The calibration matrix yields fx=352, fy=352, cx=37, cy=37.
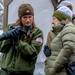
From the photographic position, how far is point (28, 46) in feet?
15.0

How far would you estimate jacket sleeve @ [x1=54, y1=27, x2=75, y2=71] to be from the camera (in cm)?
412

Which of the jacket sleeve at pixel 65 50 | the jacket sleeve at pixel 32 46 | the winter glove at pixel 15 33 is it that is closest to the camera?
the jacket sleeve at pixel 65 50

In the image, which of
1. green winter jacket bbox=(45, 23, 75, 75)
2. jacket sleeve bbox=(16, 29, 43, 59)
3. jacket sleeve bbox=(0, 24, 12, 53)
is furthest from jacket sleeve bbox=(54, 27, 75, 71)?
jacket sleeve bbox=(0, 24, 12, 53)

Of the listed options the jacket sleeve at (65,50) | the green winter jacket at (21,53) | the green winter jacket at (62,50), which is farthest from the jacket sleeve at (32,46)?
the jacket sleeve at (65,50)

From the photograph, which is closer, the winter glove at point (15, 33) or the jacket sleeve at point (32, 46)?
the winter glove at point (15, 33)

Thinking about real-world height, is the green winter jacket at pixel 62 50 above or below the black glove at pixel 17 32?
below

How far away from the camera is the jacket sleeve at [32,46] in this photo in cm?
453

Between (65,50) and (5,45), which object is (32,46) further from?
(65,50)

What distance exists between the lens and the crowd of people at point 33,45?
13.7ft

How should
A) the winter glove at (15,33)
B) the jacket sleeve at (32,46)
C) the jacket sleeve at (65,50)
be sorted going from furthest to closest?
the jacket sleeve at (32,46) → the winter glove at (15,33) → the jacket sleeve at (65,50)

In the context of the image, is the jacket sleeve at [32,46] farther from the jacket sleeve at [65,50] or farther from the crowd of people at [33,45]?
the jacket sleeve at [65,50]

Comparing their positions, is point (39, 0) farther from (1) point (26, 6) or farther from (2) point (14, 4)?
(1) point (26, 6)

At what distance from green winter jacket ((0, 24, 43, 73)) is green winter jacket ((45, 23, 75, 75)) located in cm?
32

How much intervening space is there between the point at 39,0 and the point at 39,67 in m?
1.35
